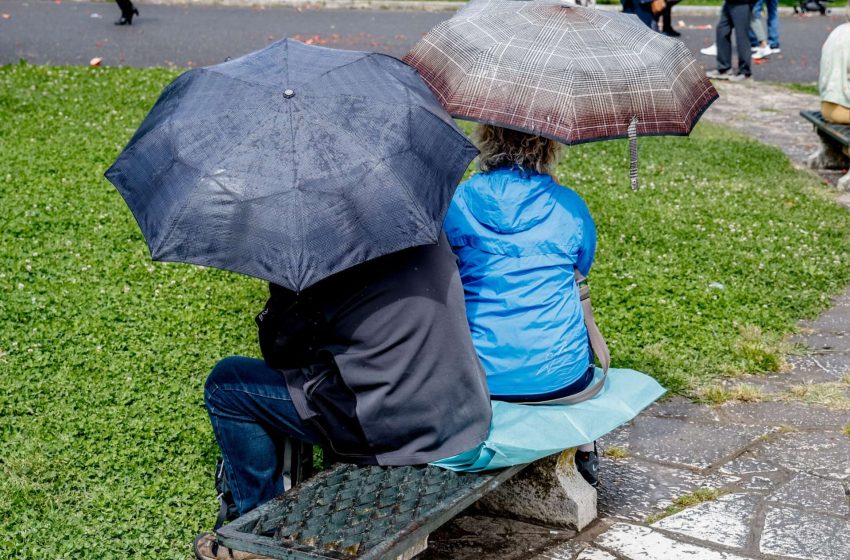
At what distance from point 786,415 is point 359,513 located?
2.64 m

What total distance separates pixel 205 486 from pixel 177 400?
0.76 meters

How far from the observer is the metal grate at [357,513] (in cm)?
315

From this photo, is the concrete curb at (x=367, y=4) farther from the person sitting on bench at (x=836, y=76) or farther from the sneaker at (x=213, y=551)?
the sneaker at (x=213, y=551)

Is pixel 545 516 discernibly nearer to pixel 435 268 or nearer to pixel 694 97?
pixel 435 268

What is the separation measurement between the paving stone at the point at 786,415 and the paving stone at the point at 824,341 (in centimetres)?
74

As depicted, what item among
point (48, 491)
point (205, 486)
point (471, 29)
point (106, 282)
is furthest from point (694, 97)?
point (106, 282)

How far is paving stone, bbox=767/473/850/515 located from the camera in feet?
14.2

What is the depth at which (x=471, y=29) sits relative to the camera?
4098mm

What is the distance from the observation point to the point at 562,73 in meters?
3.85

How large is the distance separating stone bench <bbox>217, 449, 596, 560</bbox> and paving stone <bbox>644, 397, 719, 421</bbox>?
5.11 ft

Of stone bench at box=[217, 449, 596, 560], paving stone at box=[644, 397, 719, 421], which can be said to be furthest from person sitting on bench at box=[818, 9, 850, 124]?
stone bench at box=[217, 449, 596, 560]

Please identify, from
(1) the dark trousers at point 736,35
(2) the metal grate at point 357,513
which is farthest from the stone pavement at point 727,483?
(1) the dark trousers at point 736,35

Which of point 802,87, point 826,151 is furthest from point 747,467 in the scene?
point 802,87

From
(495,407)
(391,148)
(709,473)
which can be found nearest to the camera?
(391,148)
